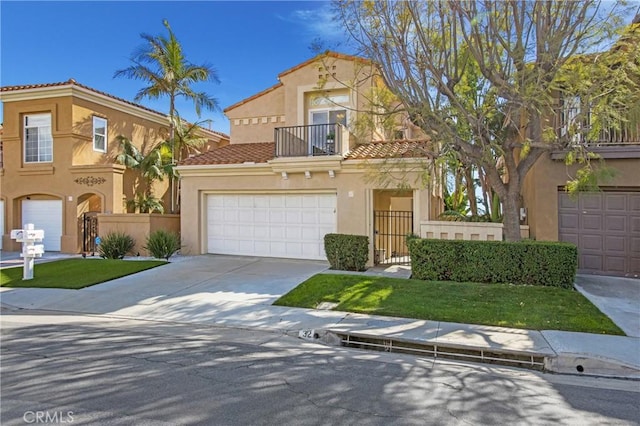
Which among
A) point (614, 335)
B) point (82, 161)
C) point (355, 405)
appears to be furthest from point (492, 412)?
point (82, 161)

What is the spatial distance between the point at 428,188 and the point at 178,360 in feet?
29.0

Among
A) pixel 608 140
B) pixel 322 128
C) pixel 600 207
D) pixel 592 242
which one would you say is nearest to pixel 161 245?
pixel 322 128

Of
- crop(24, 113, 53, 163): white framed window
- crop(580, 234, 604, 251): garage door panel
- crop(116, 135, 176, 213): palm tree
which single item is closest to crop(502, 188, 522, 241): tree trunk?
crop(580, 234, 604, 251): garage door panel

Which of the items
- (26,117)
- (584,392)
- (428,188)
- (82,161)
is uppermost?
(26,117)

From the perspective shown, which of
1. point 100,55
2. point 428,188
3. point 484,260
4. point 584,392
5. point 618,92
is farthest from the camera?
point 100,55

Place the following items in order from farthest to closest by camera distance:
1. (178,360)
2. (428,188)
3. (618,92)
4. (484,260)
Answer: (428,188) → (484,260) → (618,92) → (178,360)

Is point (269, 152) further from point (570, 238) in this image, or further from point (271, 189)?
point (570, 238)

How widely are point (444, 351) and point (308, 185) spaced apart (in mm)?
8520

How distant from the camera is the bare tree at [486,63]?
828 centimetres

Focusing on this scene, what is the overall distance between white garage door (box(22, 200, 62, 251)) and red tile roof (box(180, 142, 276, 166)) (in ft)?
23.5

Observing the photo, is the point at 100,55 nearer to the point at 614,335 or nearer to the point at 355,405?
the point at 355,405

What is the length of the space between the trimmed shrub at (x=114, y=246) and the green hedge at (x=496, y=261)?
1060 cm

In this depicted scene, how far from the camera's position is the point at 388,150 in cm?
1273

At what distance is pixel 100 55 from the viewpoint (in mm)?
16891
